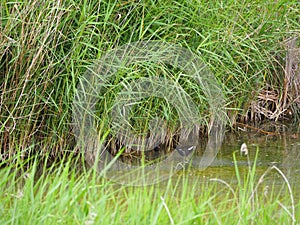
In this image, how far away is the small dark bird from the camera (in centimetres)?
484

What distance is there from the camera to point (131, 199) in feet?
8.51

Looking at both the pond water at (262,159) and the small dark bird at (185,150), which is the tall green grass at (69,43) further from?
the pond water at (262,159)

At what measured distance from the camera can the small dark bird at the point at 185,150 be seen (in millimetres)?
4840

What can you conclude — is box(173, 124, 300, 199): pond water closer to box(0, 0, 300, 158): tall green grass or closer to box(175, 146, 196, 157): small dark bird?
box(175, 146, 196, 157): small dark bird

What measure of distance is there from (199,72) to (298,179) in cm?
102

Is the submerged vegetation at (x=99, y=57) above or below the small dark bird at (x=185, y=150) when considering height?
above

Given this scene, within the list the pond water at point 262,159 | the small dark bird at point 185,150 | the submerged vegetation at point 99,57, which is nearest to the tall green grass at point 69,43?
the submerged vegetation at point 99,57

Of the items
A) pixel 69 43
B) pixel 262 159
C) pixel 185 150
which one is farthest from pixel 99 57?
pixel 262 159

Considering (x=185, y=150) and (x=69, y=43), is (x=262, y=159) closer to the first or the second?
(x=185, y=150)

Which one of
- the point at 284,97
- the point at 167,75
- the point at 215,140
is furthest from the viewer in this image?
the point at 284,97

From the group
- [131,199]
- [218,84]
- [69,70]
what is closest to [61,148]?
[69,70]

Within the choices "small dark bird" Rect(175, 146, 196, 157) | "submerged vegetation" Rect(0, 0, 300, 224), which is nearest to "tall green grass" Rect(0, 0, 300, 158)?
"submerged vegetation" Rect(0, 0, 300, 224)

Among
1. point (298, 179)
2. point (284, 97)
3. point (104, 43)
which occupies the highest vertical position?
point (104, 43)

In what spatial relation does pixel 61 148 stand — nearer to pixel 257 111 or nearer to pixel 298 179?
pixel 298 179
